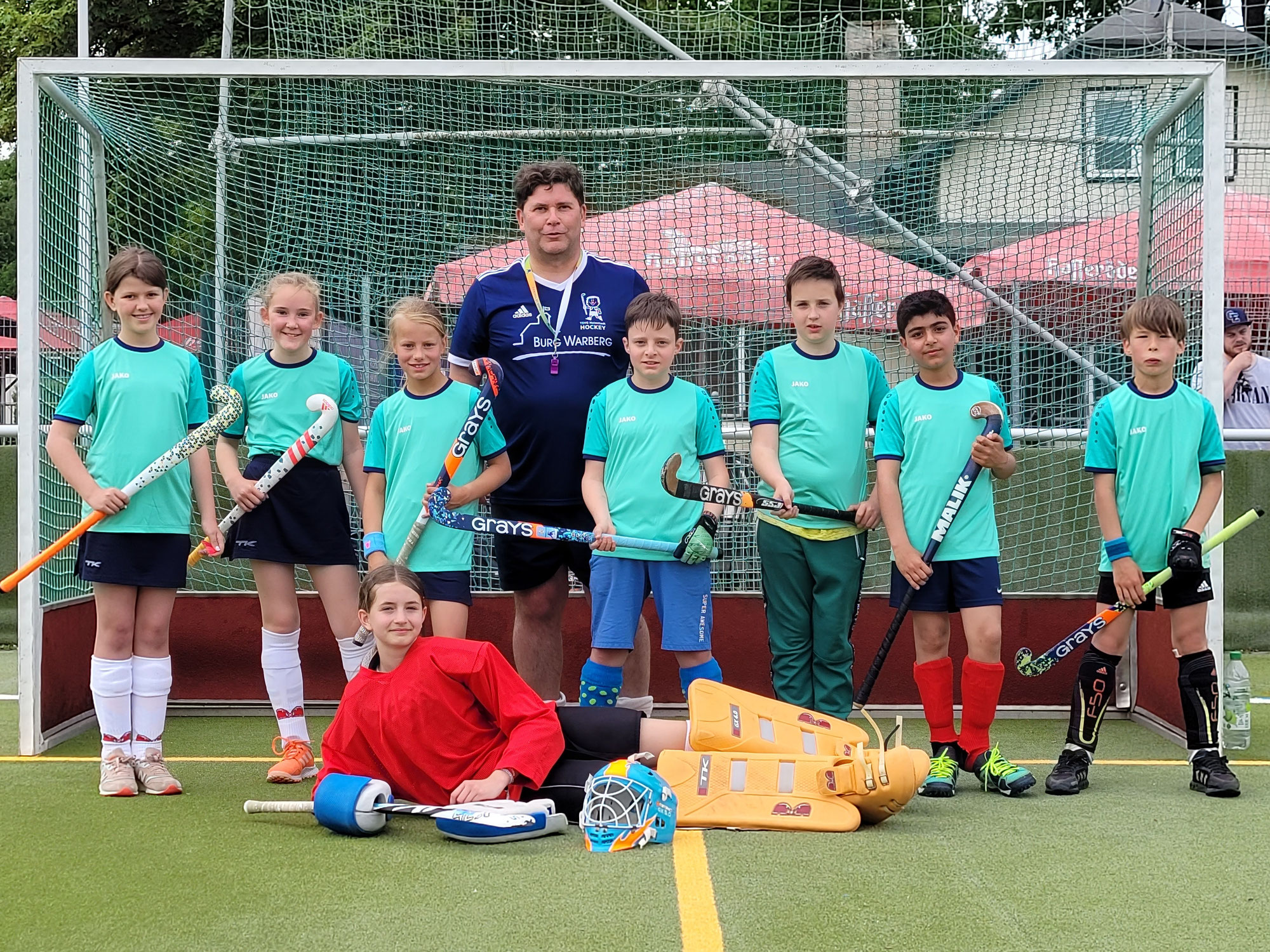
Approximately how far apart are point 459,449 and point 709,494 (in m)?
0.77

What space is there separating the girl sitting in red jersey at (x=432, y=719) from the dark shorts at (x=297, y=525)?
2.59ft

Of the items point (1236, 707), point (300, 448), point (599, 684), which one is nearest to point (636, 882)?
point (599, 684)

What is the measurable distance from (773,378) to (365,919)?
2245mm

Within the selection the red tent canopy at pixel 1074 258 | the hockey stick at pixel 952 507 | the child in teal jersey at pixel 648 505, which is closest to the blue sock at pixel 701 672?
the child in teal jersey at pixel 648 505

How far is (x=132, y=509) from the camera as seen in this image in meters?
4.07

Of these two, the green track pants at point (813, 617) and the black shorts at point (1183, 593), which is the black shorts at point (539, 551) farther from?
the black shorts at point (1183, 593)

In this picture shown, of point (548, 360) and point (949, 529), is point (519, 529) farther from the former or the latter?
point (949, 529)

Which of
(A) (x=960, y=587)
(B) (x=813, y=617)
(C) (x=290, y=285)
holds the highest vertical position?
(C) (x=290, y=285)

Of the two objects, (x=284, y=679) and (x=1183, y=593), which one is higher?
(x=1183, y=593)

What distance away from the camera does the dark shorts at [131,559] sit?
160 inches

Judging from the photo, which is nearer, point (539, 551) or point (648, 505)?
point (648, 505)

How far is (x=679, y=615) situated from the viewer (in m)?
4.04

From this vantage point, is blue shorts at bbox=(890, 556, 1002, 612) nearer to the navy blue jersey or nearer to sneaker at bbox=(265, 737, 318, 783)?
the navy blue jersey

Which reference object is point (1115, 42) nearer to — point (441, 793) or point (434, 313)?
point (434, 313)
